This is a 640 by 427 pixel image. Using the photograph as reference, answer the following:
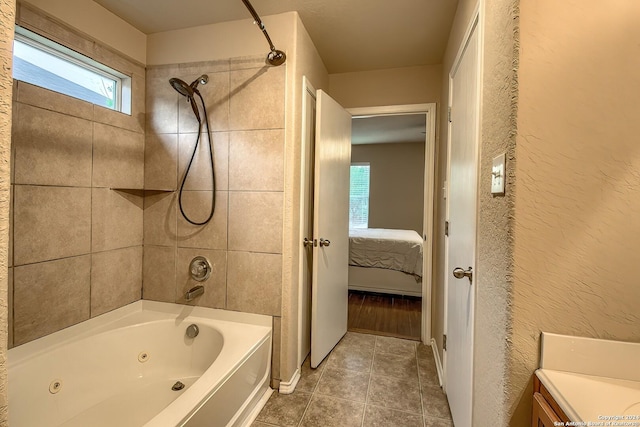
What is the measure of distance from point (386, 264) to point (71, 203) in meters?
3.16

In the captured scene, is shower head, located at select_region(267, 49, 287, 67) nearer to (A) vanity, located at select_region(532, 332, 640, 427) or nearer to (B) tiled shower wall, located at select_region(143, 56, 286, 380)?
(B) tiled shower wall, located at select_region(143, 56, 286, 380)

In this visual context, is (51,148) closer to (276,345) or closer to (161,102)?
(161,102)

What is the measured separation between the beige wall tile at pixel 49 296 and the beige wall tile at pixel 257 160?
100 centimetres

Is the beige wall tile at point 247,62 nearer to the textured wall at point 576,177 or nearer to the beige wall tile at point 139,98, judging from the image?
the beige wall tile at point 139,98

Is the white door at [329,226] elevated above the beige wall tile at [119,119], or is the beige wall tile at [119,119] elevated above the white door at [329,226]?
the beige wall tile at [119,119]

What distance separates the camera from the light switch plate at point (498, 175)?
816 millimetres

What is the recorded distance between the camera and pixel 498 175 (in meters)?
0.85

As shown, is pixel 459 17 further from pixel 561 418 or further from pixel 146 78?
pixel 146 78

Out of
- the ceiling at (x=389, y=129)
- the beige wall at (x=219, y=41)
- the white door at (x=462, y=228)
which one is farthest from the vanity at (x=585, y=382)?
the ceiling at (x=389, y=129)

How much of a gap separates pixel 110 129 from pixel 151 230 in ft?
2.33

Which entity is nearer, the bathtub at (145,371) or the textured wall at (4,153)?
the textured wall at (4,153)

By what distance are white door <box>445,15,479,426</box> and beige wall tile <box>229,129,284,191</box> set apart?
104cm

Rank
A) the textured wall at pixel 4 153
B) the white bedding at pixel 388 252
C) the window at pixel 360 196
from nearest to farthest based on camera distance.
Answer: the textured wall at pixel 4 153
the white bedding at pixel 388 252
the window at pixel 360 196

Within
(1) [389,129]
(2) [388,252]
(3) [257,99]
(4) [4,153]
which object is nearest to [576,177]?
(4) [4,153]
